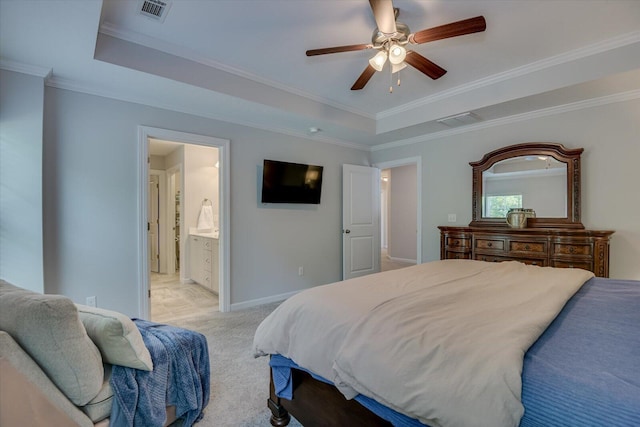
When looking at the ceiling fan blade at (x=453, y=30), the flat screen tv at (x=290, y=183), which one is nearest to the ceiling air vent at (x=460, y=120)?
the ceiling fan blade at (x=453, y=30)

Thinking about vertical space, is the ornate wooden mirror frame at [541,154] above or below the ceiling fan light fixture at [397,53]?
below

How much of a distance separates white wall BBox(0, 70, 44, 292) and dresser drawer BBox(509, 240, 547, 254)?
4502 millimetres

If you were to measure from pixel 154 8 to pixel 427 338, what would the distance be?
2681 millimetres

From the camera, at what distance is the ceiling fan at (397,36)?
1782 mm

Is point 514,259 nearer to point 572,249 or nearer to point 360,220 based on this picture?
point 572,249

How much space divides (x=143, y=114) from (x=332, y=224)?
2.91 meters

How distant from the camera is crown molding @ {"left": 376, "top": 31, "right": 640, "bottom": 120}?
2.43m

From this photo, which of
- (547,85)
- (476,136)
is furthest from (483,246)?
(547,85)

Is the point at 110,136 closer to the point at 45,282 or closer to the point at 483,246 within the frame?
the point at 45,282

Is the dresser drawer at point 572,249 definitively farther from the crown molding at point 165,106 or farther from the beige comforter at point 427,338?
the crown molding at point 165,106

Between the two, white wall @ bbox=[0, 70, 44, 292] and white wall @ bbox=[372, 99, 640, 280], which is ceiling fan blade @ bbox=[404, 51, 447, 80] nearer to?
white wall @ bbox=[372, 99, 640, 280]

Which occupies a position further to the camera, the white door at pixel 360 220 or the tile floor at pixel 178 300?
the white door at pixel 360 220

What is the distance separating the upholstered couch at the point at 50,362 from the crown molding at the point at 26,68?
6.73 ft

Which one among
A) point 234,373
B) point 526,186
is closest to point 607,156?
point 526,186
